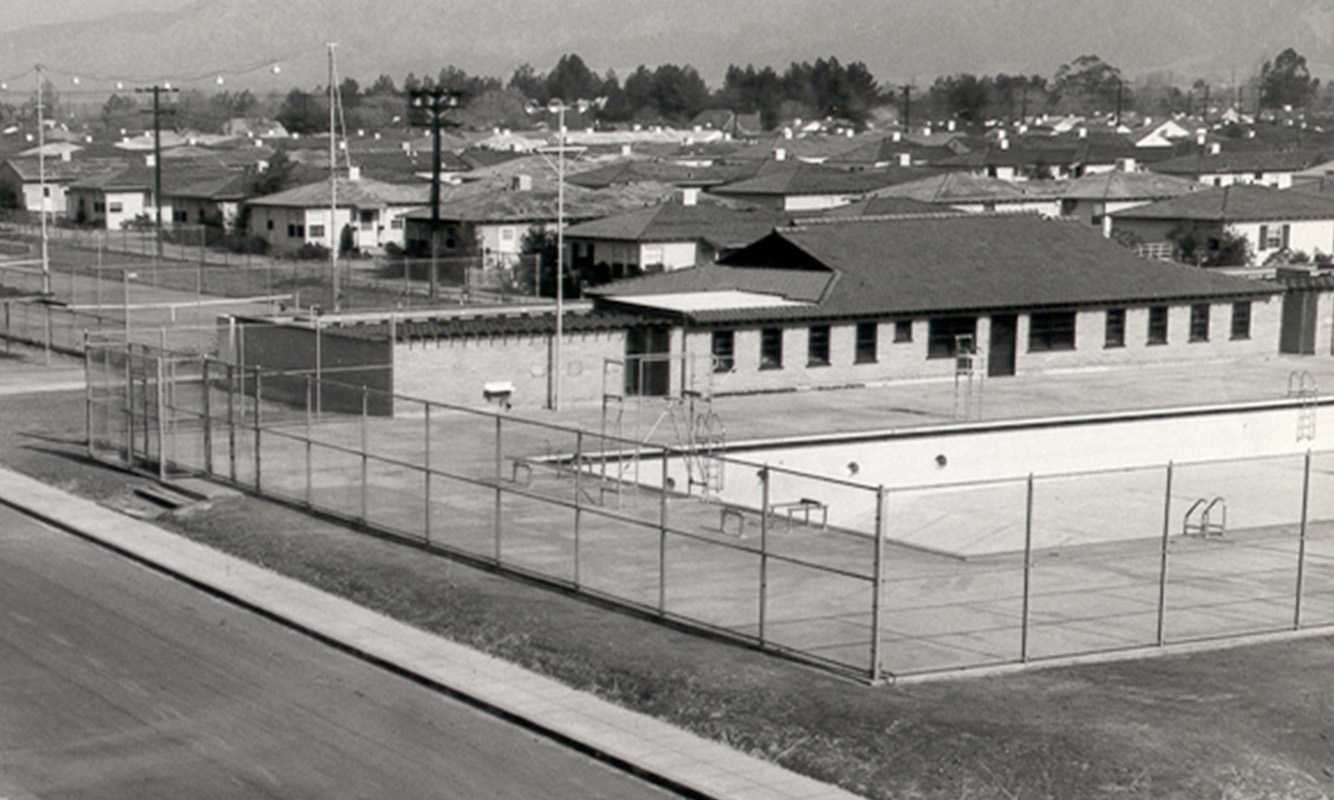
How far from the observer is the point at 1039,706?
21.1 meters

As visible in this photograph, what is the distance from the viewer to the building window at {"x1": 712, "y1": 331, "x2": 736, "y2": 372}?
50156 millimetres

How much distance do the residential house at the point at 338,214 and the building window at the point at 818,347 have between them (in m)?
42.4

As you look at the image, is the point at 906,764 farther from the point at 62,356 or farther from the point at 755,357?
the point at 62,356

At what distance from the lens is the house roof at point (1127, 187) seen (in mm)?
89938

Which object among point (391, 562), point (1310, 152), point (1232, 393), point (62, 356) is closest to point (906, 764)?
point (391, 562)

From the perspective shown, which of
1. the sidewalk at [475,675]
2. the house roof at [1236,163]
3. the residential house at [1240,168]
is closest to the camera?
the sidewalk at [475,675]

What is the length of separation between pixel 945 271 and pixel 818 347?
656 centimetres

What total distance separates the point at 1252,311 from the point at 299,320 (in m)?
31.4

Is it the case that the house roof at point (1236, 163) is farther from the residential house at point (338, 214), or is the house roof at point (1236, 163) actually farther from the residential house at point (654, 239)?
the residential house at point (338, 214)

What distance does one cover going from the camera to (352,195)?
309 ft

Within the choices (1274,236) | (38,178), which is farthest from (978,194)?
(38,178)

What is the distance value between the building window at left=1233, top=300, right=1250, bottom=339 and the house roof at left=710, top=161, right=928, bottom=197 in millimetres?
37154

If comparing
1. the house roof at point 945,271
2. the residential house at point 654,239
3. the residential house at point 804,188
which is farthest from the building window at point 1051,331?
the residential house at point 804,188

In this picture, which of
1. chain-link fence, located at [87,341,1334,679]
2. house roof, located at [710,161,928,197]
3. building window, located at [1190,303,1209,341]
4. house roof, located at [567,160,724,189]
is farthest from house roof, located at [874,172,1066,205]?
chain-link fence, located at [87,341,1334,679]
